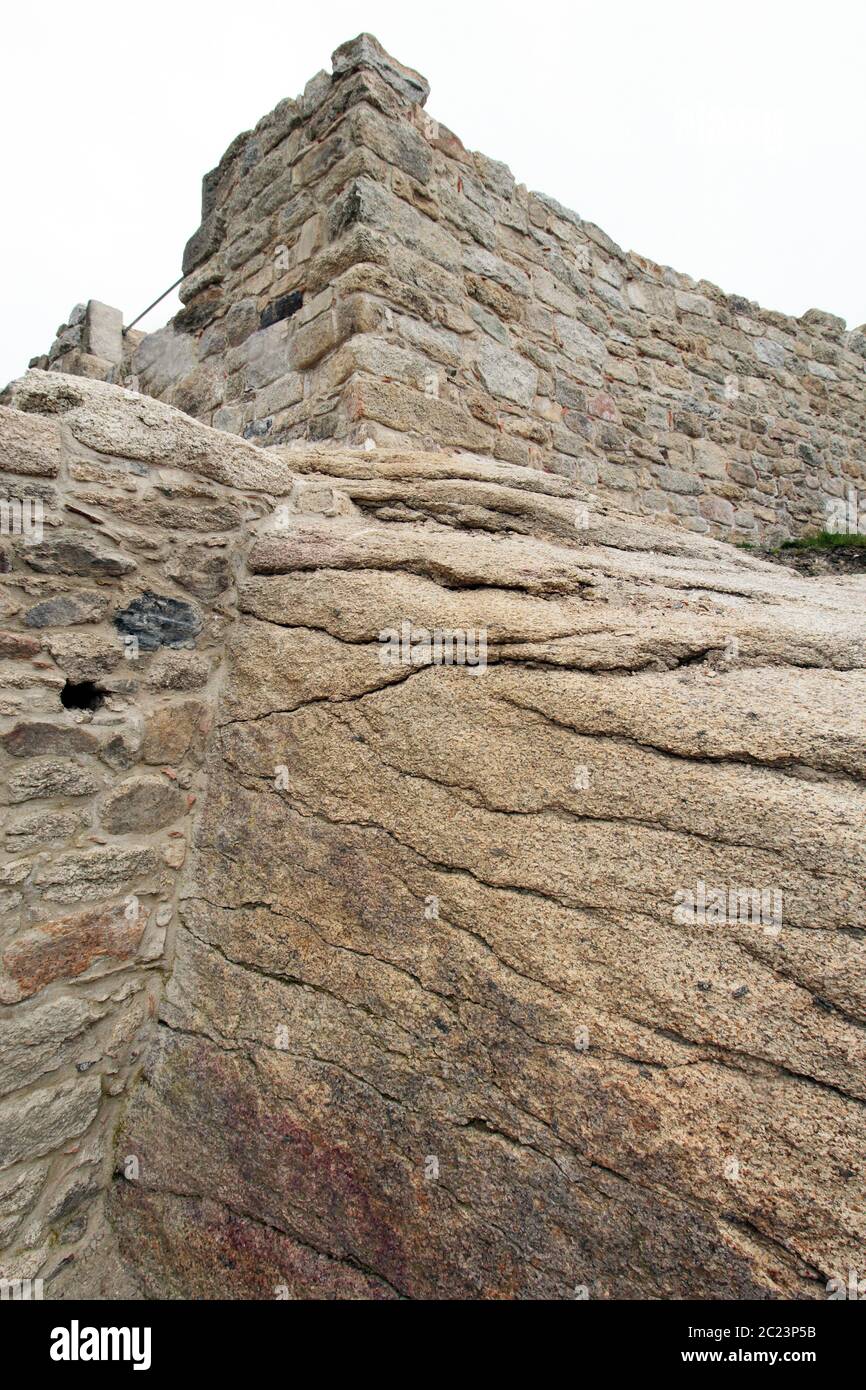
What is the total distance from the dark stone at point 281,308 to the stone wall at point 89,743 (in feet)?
5.83

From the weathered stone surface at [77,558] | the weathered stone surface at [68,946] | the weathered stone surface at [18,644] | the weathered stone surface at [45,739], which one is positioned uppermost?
the weathered stone surface at [77,558]

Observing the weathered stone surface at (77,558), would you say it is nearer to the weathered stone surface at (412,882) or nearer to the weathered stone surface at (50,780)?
the weathered stone surface at (412,882)

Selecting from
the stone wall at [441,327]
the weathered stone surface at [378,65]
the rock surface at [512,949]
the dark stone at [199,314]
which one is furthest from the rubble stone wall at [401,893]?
the weathered stone surface at [378,65]

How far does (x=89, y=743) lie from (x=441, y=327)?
9.24ft

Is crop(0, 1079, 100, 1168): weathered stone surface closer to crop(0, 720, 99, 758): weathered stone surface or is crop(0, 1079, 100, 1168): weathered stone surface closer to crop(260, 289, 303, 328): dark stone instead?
crop(0, 720, 99, 758): weathered stone surface

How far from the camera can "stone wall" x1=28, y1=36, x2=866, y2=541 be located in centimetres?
347

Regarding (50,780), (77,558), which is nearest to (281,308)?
(77,558)

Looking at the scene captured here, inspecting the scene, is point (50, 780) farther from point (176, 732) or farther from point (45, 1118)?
point (45, 1118)

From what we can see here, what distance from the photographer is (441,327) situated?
12.2 feet

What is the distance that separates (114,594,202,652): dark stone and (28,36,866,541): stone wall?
1340mm

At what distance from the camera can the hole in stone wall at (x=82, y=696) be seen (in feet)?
6.77
